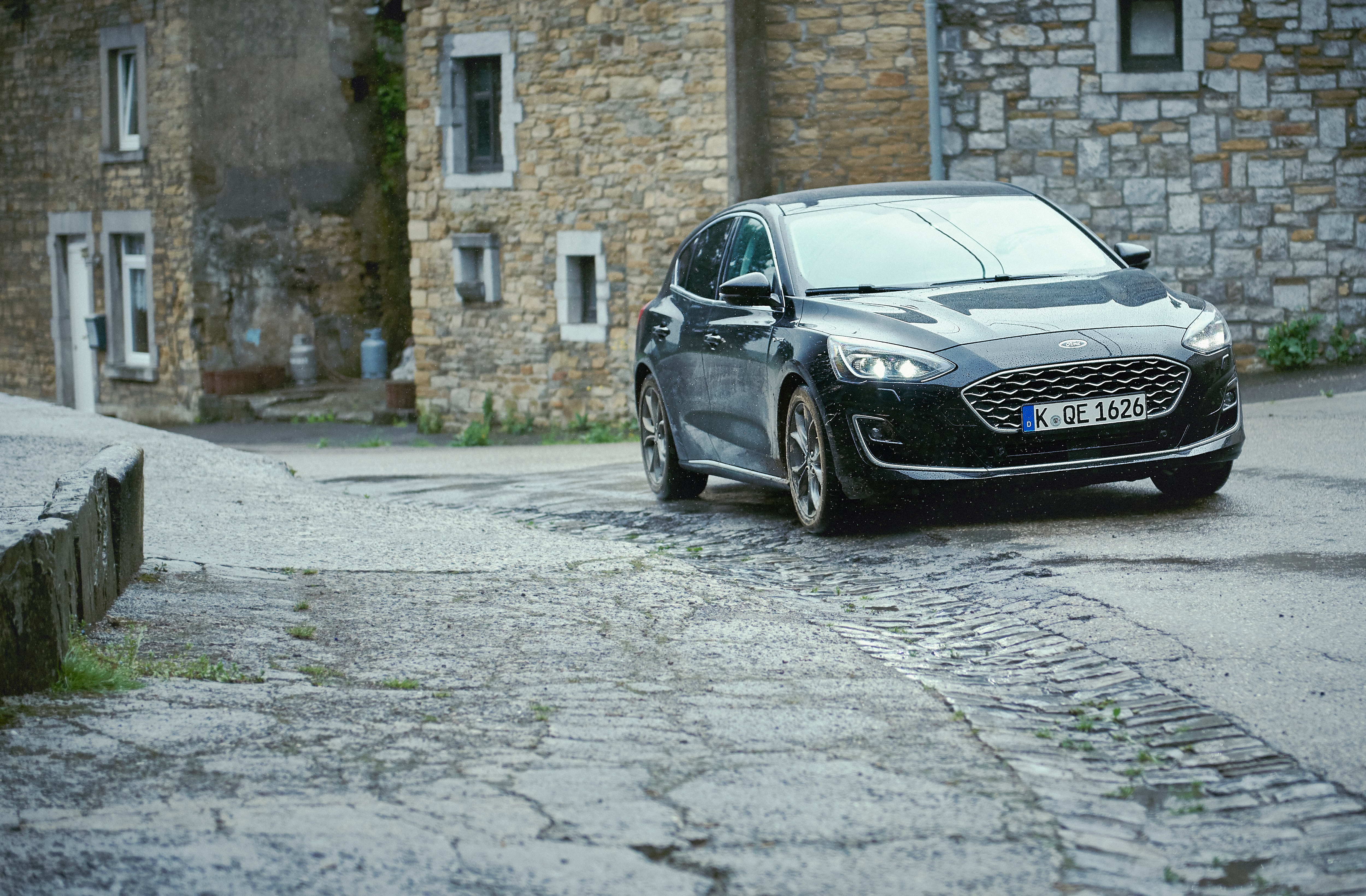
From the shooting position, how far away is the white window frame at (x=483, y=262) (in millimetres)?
19719

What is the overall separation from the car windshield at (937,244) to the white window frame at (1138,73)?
745 centimetres

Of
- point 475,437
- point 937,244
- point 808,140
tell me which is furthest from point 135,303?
point 937,244

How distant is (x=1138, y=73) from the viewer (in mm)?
15898

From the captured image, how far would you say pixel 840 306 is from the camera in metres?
7.94

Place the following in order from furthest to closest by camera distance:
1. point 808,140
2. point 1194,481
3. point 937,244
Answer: point 808,140
point 937,244
point 1194,481

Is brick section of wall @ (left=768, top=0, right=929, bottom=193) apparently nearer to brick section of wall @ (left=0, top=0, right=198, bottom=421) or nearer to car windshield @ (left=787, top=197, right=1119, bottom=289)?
car windshield @ (left=787, top=197, right=1119, bottom=289)

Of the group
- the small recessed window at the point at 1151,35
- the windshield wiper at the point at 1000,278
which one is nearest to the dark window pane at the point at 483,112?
the small recessed window at the point at 1151,35

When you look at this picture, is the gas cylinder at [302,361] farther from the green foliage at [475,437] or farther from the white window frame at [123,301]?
the green foliage at [475,437]

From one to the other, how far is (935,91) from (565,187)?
4.70 meters

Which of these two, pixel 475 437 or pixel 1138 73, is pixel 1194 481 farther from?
pixel 475 437

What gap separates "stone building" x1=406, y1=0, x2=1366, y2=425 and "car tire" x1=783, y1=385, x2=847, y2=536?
28.5 feet

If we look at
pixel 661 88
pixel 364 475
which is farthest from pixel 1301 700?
pixel 661 88

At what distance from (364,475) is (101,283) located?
14111 millimetres

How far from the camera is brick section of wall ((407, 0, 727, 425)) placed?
17.8m
